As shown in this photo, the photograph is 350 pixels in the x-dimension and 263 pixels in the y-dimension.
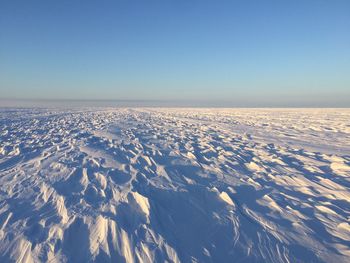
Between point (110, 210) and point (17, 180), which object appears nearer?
point (110, 210)

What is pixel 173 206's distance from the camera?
195 inches

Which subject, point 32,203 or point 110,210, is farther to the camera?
point 32,203

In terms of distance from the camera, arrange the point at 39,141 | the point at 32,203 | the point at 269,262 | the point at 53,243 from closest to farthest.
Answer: the point at 269,262 → the point at 53,243 → the point at 32,203 → the point at 39,141

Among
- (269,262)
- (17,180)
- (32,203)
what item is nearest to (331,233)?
(269,262)

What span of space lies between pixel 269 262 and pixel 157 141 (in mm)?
8346

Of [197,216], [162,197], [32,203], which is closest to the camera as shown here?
[197,216]

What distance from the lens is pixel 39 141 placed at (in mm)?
10953

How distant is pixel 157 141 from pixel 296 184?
6521mm

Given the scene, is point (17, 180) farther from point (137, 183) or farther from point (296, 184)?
point (296, 184)

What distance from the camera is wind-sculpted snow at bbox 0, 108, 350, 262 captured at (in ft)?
11.9

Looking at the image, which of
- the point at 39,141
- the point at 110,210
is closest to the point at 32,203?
the point at 110,210

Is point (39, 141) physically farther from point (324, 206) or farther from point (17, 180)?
point (324, 206)

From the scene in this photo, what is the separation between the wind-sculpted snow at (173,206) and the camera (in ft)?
11.9

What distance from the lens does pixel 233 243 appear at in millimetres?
3805
